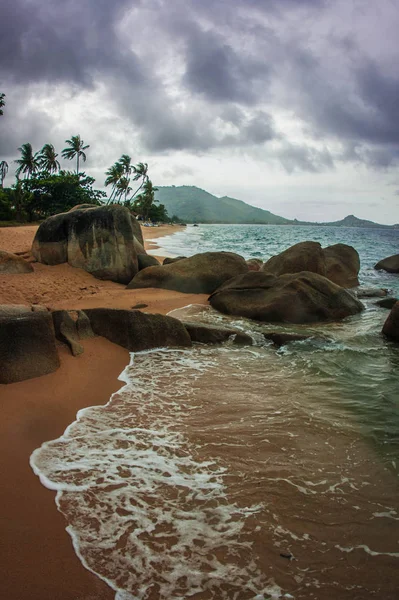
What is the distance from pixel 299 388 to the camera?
534cm

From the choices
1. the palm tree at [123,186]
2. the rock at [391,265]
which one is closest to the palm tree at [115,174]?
the palm tree at [123,186]

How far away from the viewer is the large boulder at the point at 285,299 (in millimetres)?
9109

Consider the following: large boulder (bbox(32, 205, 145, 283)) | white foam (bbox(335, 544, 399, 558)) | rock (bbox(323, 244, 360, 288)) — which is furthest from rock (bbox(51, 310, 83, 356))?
rock (bbox(323, 244, 360, 288))

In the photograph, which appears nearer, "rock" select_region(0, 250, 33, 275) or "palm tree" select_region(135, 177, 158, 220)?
"rock" select_region(0, 250, 33, 275)

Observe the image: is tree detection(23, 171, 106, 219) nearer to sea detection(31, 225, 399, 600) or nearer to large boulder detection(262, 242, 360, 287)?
large boulder detection(262, 242, 360, 287)

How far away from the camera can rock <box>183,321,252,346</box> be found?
7.16 m

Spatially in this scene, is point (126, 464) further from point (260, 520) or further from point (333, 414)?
point (333, 414)

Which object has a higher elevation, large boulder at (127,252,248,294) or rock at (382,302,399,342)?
large boulder at (127,252,248,294)

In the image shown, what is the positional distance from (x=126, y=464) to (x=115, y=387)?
1764 mm

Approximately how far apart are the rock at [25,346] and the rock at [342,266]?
11337mm

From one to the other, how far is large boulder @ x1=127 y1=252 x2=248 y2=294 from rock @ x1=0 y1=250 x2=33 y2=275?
9.83 ft

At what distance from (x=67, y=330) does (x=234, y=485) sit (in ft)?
12.9

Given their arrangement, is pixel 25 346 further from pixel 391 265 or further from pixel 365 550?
pixel 391 265

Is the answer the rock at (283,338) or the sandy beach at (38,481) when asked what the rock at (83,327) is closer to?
the sandy beach at (38,481)
